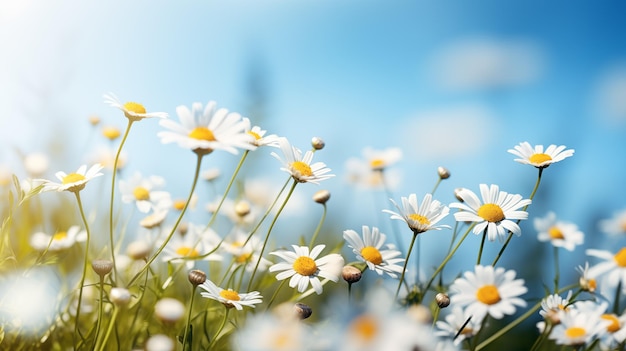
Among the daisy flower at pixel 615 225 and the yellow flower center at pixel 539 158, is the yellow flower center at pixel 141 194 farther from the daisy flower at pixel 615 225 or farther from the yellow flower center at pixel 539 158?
the daisy flower at pixel 615 225

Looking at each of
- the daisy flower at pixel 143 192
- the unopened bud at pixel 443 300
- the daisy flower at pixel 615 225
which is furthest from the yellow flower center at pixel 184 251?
the daisy flower at pixel 615 225

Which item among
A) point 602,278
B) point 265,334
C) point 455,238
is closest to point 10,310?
point 265,334

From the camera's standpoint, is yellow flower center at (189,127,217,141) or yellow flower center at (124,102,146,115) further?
yellow flower center at (124,102,146,115)

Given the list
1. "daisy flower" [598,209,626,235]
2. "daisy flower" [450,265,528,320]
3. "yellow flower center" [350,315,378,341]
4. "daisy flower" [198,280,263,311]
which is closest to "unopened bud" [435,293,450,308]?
"daisy flower" [450,265,528,320]

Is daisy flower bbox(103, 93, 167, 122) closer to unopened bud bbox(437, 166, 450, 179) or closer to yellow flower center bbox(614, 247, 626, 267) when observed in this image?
unopened bud bbox(437, 166, 450, 179)

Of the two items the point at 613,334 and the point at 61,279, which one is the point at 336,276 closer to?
the point at 613,334
